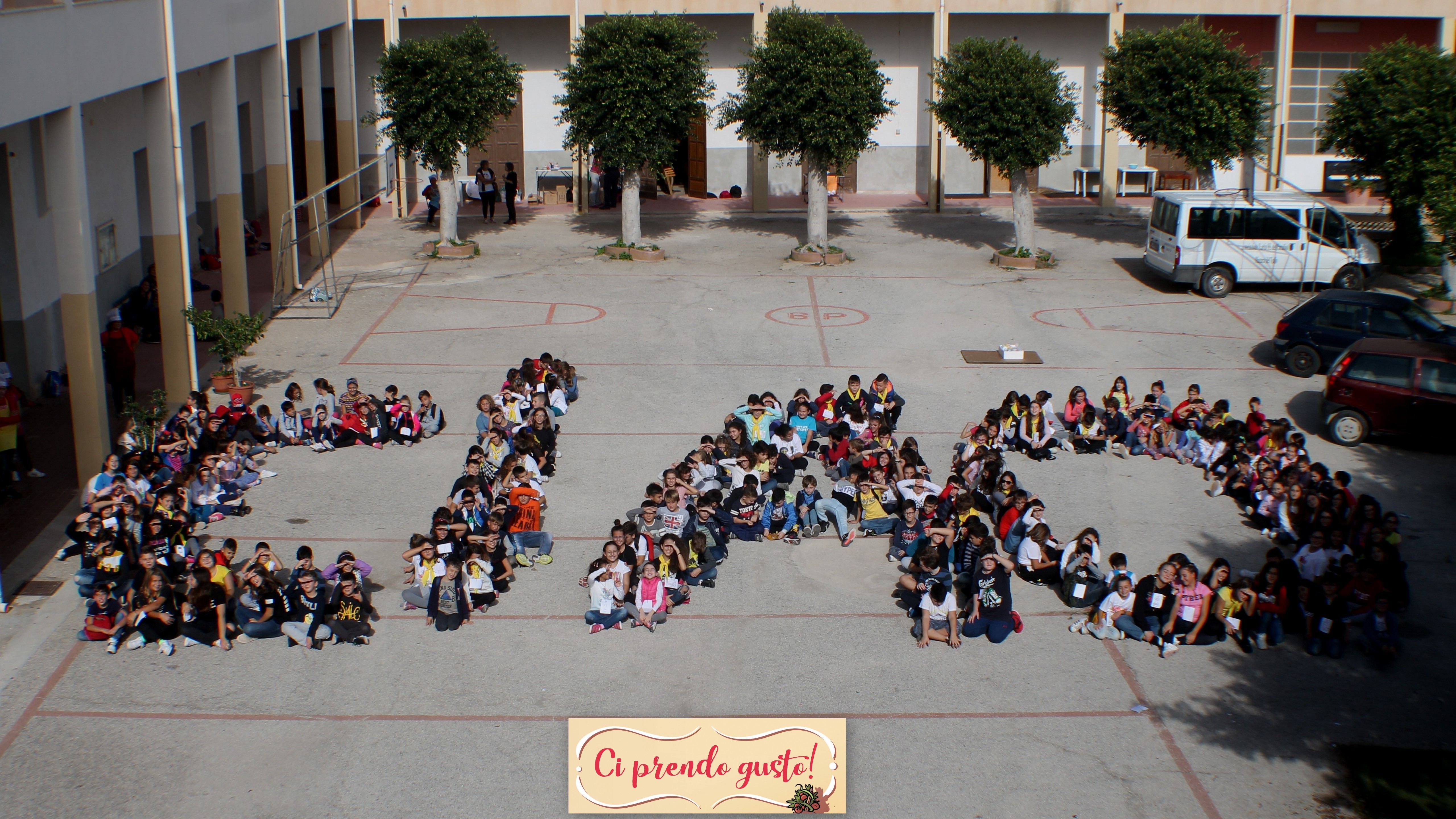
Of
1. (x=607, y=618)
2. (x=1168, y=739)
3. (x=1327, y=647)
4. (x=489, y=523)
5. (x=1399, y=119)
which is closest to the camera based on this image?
(x=1168, y=739)

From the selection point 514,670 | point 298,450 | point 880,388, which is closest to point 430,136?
point 298,450

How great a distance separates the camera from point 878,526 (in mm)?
15469

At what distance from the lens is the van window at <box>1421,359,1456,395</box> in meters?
18.2

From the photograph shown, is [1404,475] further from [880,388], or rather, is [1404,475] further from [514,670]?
[514,670]

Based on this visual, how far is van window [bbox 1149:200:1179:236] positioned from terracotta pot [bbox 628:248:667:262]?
11.0m

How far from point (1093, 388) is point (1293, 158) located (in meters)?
22.2

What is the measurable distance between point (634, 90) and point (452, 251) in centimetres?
584

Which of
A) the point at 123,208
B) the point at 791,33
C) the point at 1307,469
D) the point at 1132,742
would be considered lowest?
the point at 1132,742

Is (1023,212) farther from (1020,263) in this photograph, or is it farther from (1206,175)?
(1206,175)

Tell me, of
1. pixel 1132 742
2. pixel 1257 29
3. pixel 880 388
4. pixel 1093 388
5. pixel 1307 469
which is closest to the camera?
pixel 1132 742

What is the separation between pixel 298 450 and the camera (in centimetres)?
1833

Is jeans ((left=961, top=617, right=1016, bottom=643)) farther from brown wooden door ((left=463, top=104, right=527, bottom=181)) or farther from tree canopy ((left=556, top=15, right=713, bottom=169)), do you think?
brown wooden door ((left=463, top=104, right=527, bottom=181))

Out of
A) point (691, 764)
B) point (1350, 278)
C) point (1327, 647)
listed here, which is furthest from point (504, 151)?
point (691, 764)

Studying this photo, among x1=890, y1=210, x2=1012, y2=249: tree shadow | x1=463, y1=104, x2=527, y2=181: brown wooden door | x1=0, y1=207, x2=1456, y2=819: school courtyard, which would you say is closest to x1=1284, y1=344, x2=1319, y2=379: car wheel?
x1=0, y1=207, x2=1456, y2=819: school courtyard
